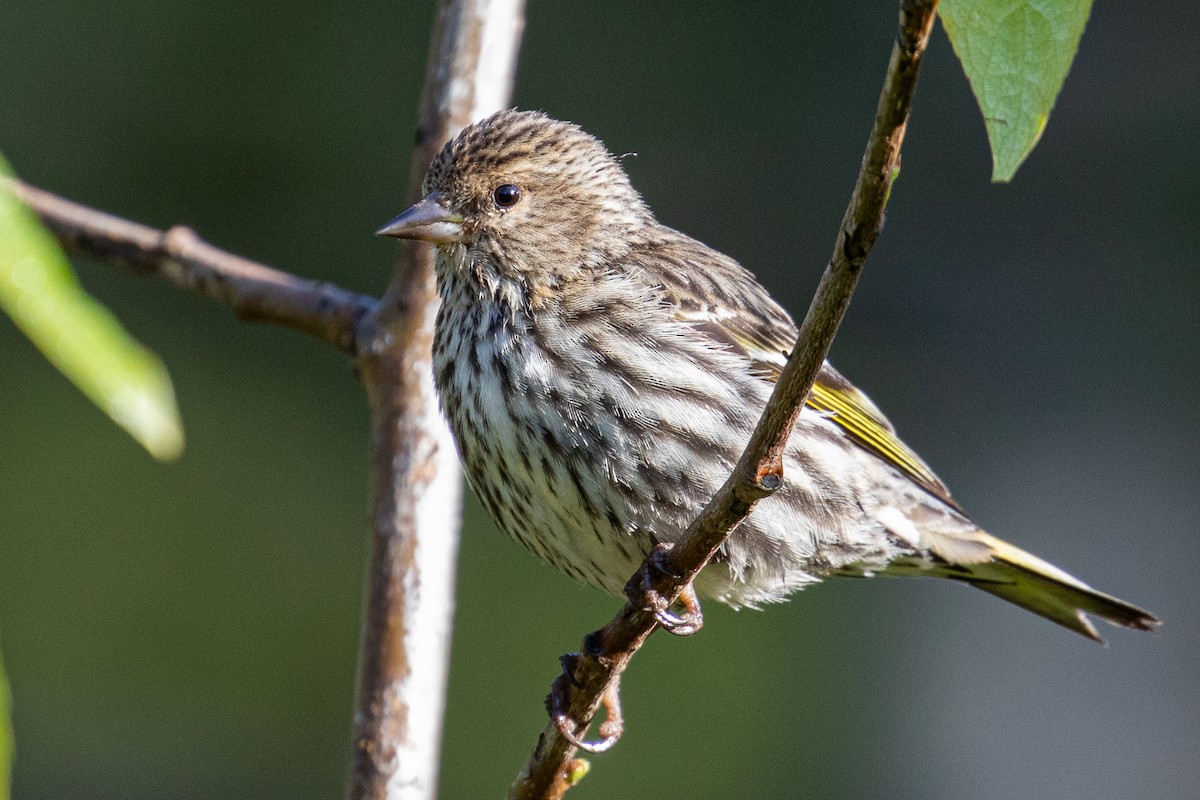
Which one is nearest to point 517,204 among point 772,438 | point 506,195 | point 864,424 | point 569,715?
point 506,195

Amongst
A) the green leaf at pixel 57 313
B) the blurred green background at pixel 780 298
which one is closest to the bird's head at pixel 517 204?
the green leaf at pixel 57 313

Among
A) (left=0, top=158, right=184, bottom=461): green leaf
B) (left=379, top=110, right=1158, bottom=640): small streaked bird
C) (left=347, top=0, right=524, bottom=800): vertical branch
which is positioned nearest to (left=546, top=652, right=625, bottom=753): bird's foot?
(left=379, top=110, right=1158, bottom=640): small streaked bird

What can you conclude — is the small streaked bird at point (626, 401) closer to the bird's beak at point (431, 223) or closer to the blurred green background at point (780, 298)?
the bird's beak at point (431, 223)

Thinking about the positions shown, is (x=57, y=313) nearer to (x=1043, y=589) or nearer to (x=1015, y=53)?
(x=1015, y=53)

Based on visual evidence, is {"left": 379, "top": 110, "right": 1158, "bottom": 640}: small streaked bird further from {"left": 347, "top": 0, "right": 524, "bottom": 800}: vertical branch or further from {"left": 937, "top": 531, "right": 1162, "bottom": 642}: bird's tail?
{"left": 347, "top": 0, "right": 524, "bottom": 800}: vertical branch

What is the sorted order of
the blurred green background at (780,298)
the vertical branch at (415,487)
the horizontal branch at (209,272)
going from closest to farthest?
the vertical branch at (415,487)
the horizontal branch at (209,272)
the blurred green background at (780,298)
